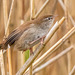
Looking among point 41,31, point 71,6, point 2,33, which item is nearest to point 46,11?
point 71,6

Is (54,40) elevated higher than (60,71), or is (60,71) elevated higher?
(54,40)

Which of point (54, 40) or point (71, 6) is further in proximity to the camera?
point (54, 40)

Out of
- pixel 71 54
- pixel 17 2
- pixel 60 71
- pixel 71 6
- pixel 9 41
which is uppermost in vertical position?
pixel 17 2

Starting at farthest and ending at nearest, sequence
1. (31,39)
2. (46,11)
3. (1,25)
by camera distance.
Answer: (1,25)
(46,11)
(31,39)

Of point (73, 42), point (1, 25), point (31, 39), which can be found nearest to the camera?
point (31, 39)

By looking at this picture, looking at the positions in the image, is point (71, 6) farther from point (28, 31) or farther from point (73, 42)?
point (28, 31)

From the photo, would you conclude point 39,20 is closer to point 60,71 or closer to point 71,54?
point 71,54
